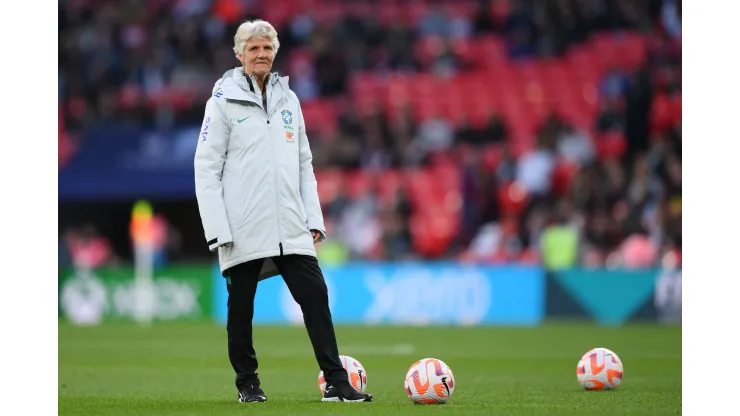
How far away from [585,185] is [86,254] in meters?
10.4

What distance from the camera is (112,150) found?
27.4 meters

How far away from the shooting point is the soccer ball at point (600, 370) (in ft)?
30.7

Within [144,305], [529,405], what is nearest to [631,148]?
[144,305]

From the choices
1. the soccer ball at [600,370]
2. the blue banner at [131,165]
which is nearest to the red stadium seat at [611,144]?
the blue banner at [131,165]

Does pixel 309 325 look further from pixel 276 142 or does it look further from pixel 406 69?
pixel 406 69

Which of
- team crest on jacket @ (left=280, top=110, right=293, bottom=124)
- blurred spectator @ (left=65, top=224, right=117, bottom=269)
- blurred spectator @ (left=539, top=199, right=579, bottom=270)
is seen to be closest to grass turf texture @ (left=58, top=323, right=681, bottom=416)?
team crest on jacket @ (left=280, top=110, right=293, bottom=124)

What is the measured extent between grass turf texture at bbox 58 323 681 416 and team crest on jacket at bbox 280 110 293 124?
5.94ft

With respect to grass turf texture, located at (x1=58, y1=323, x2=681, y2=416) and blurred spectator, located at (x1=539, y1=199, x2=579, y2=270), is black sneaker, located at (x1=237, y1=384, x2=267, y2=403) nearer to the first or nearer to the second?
grass turf texture, located at (x1=58, y1=323, x2=681, y2=416)

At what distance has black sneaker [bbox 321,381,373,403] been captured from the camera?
8.09 metres

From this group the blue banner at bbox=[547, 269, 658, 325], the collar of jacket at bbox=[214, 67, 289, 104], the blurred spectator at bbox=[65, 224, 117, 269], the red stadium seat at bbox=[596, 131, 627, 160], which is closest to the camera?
the collar of jacket at bbox=[214, 67, 289, 104]

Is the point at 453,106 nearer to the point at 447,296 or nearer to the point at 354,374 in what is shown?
the point at 447,296

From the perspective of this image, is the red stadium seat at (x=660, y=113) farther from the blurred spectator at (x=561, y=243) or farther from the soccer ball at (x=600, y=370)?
the soccer ball at (x=600, y=370)

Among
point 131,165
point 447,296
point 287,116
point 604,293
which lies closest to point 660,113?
point 604,293

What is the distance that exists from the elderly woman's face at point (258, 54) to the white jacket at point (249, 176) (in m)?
0.14
